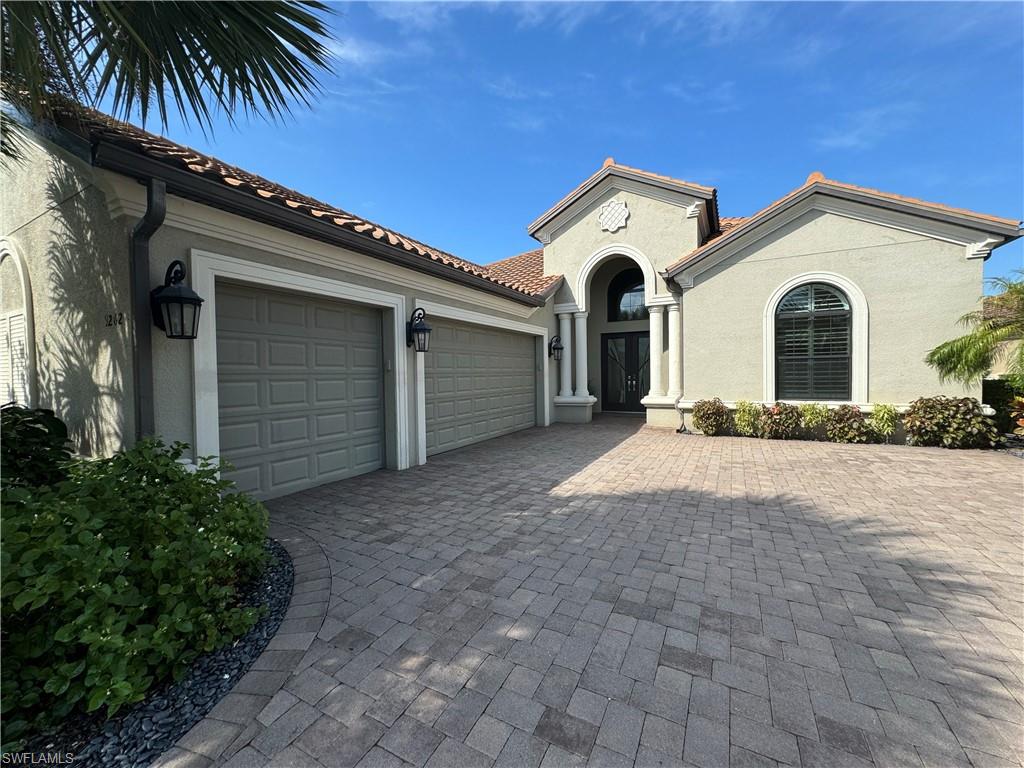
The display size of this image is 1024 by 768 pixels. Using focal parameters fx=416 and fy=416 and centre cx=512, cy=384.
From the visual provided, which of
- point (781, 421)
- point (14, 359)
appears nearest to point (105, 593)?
point (14, 359)

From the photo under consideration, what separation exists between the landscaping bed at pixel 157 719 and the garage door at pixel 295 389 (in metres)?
2.71

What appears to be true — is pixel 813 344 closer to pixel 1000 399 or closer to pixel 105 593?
pixel 1000 399

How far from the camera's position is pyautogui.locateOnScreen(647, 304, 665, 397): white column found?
11336mm

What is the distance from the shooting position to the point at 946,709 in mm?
1958

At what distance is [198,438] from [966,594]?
21.4 ft

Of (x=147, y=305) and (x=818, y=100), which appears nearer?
(x=147, y=305)

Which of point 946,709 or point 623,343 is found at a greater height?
point 623,343

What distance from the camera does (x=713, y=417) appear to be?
9.80m

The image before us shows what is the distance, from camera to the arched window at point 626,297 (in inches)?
551

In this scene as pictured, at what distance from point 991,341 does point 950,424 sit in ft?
5.32

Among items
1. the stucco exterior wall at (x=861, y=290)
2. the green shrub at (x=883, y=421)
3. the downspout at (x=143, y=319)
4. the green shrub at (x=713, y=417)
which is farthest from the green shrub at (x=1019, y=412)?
the downspout at (x=143, y=319)

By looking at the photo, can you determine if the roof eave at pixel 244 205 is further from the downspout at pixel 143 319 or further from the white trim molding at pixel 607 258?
the white trim molding at pixel 607 258

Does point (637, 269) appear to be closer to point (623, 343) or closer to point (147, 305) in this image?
point (623, 343)

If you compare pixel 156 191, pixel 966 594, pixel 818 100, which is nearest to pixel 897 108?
pixel 818 100
